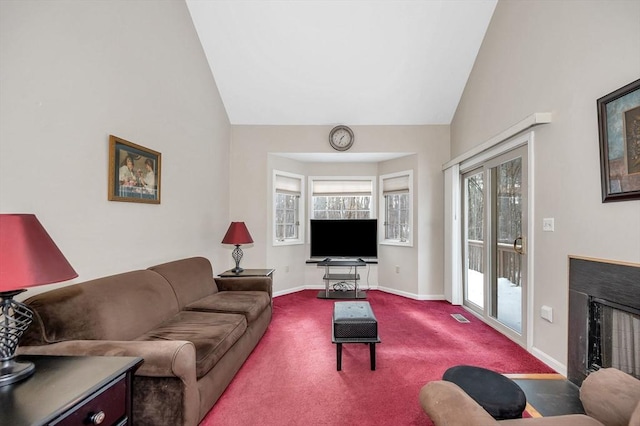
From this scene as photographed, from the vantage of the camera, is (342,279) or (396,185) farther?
(396,185)

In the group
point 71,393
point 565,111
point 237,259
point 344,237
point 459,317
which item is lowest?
point 459,317

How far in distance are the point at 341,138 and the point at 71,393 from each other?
176 inches

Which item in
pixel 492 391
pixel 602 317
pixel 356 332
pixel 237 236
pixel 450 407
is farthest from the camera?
pixel 237 236

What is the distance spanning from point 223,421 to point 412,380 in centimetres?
148

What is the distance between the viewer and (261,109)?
4688 millimetres

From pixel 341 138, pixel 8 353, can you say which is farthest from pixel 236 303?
pixel 341 138

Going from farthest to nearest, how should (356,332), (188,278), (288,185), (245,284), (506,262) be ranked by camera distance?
(288,185), (245,284), (506,262), (188,278), (356,332)

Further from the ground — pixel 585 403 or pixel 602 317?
pixel 602 317

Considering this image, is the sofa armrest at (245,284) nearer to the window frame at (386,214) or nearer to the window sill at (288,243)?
the window sill at (288,243)

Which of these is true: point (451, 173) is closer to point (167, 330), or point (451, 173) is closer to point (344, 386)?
point (344, 386)

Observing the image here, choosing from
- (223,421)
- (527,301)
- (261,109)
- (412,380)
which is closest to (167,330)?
(223,421)

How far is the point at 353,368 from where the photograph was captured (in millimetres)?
2561

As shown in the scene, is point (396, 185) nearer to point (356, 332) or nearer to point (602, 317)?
point (356, 332)

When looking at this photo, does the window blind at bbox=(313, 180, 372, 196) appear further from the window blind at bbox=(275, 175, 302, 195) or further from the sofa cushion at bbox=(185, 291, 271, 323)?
the sofa cushion at bbox=(185, 291, 271, 323)
